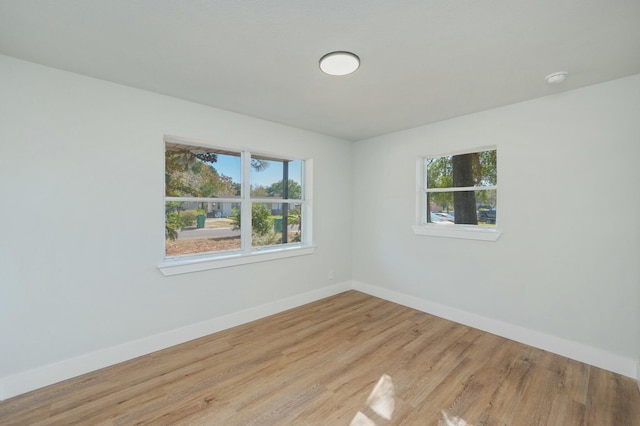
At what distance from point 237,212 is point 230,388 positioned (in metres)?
1.85

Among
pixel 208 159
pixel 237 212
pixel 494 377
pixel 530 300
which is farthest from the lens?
pixel 237 212

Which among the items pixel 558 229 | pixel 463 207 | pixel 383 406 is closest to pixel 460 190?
pixel 463 207

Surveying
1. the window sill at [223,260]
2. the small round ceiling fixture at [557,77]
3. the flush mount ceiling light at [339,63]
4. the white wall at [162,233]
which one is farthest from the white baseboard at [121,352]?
the small round ceiling fixture at [557,77]

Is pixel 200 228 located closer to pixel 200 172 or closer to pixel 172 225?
pixel 172 225

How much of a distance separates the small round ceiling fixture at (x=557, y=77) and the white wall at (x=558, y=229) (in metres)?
0.41

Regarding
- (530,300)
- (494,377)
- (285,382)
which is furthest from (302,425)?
(530,300)


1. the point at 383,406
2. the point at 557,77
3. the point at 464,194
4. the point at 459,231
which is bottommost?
the point at 383,406

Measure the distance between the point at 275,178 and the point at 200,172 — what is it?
98cm

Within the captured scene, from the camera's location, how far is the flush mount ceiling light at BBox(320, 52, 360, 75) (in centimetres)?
191

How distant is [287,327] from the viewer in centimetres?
312

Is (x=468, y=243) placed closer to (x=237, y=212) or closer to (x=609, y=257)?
(x=609, y=257)

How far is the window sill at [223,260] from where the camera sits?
2709mm

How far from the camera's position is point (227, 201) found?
10.4 ft

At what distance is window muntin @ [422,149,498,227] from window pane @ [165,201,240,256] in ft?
8.41
